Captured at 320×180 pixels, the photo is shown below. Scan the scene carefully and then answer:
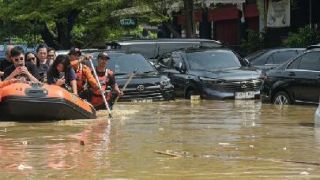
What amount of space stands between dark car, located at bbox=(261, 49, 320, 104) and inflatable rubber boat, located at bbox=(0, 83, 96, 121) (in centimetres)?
523

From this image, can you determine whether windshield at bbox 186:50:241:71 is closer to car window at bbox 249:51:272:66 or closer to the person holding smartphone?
car window at bbox 249:51:272:66

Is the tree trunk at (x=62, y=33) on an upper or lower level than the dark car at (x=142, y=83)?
upper

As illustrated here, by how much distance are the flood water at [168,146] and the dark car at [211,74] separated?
3780mm

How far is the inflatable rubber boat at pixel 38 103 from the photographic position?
41.7 feet

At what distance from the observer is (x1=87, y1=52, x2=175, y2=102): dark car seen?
1814 centimetres

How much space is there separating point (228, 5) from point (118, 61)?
69.6ft

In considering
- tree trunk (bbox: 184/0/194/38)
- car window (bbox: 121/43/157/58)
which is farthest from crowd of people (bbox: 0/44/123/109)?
tree trunk (bbox: 184/0/194/38)

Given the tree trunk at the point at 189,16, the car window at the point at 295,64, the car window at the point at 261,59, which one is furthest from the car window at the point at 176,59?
the tree trunk at the point at 189,16

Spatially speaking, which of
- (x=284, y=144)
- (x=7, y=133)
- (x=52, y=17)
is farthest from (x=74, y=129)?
(x=52, y=17)

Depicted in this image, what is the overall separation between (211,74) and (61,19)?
20.1 m

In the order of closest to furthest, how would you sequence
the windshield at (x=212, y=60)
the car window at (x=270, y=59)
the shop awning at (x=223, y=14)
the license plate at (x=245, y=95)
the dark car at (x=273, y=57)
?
the license plate at (x=245, y=95) < the windshield at (x=212, y=60) < the dark car at (x=273, y=57) < the car window at (x=270, y=59) < the shop awning at (x=223, y=14)

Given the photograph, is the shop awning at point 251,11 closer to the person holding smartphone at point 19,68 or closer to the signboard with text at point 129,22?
the signboard with text at point 129,22

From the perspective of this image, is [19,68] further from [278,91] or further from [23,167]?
[278,91]

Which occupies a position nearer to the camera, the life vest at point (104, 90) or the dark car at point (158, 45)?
the life vest at point (104, 90)
